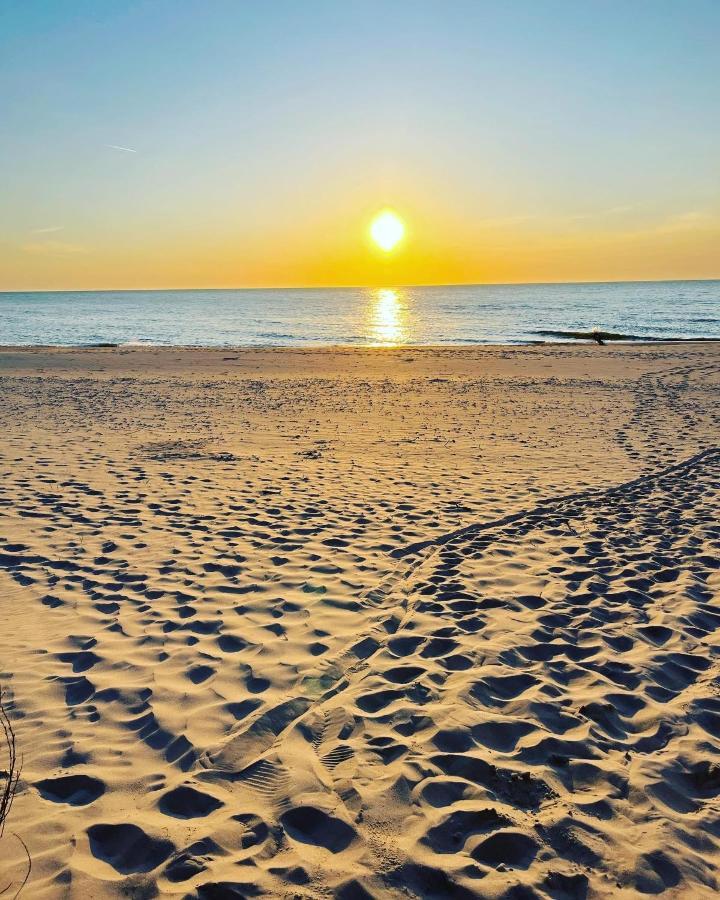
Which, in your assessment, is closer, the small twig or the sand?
the small twig

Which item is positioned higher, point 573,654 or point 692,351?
point 692,351

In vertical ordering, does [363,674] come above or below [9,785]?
below

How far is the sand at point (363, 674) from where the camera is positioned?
10.1 feet

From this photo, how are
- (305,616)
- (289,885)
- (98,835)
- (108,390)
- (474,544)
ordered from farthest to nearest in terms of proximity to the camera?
(108,390), (474,544), (305,616), (98,835), (289,885)

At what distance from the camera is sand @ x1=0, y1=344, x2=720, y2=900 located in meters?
3.08

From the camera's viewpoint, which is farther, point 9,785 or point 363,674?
point 363,674

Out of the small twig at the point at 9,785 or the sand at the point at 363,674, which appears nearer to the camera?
the small twig at the point at 9,785

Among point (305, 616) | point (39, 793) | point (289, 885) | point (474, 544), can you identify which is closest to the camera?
point (289, 885)

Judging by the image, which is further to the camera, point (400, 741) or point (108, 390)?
point (108, 390)

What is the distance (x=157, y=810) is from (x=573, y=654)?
3244mm

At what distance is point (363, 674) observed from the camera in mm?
4688

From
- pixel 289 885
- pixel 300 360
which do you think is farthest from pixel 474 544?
pixel 300 360

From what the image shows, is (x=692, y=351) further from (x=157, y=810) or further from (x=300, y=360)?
(x=157, y=810)

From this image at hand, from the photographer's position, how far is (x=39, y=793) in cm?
346
